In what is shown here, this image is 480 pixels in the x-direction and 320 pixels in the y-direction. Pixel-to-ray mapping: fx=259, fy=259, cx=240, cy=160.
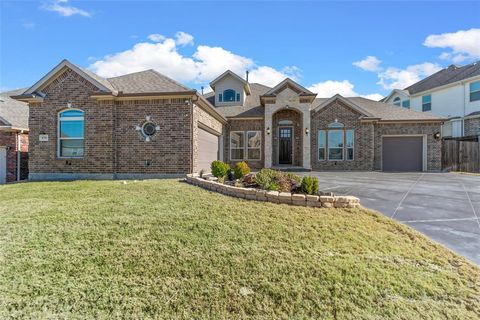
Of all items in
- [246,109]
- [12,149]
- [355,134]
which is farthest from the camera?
[246,109]

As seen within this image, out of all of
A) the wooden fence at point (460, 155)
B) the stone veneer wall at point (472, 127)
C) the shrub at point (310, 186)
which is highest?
the stone veneer wall at point (472, 127)

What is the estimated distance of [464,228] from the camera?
5090mm

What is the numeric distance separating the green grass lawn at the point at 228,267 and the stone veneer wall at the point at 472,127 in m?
19.9

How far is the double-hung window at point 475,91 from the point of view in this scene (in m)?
19.1

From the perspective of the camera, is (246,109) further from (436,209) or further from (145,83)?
(436,209)

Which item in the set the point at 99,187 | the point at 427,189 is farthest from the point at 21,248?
the point at 427,189

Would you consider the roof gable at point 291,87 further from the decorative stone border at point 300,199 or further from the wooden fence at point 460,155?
the decorative stone border at point 300,199

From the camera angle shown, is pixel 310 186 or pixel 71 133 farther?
pixel 71 133

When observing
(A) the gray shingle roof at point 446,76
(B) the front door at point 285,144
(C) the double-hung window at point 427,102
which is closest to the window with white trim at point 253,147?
(B) the front door at point 285,144

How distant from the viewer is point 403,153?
56.8 feet

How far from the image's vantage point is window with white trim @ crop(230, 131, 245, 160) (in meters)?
17.3

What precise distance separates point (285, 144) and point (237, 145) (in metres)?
3.21

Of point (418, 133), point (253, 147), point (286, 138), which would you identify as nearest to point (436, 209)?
point (286, 138)

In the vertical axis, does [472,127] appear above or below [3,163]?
above
